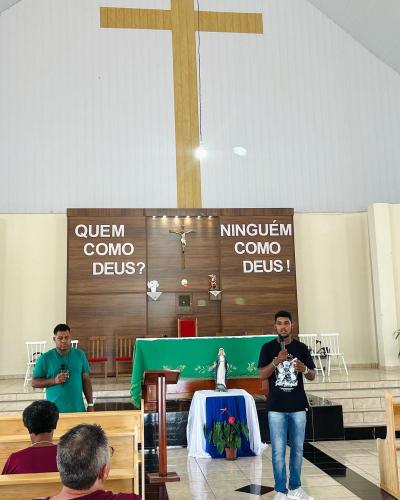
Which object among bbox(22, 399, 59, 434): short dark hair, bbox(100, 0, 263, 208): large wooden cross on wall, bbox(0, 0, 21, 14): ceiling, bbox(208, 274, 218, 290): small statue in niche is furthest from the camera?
bbox(100, 0, 263, 208): large wooden cross on wall

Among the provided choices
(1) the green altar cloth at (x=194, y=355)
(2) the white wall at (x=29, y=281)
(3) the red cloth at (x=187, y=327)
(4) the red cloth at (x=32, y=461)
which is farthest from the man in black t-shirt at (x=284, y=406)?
(2) the white wall at (x=29, y=281)

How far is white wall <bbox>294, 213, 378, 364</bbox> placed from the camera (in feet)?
34.2

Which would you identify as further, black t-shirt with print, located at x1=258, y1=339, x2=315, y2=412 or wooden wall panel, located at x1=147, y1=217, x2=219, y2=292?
wooden wall panel, located at x1=147, y1=217, x2=219, y2=292

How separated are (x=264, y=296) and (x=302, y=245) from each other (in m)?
1.36

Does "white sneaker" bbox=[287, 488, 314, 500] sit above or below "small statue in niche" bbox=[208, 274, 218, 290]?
below

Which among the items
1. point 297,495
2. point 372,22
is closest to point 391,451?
point 297,495

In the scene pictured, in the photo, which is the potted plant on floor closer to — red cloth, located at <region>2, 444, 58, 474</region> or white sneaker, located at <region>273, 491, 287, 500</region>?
white sneaker, located at <region>273, 491, 287, 500</region>

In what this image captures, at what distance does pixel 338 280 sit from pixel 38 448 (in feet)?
29.1

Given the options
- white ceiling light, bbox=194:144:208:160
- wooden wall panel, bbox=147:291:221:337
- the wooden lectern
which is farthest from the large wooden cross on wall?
the wooden lectern

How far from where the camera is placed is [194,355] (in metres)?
6.65

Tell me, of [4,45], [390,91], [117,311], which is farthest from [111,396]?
[390,91]

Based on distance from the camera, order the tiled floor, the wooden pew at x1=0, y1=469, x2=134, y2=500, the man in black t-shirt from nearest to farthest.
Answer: the wooden pew at x1=0, y1=469, x2=134, y2=500 < the man in black t-shirt < the tiled floor

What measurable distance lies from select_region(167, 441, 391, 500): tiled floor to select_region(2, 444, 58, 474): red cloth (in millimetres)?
2068

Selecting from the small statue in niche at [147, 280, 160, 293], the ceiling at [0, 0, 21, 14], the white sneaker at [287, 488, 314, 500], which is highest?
the ceiling at [0, 0, 21, 14]
